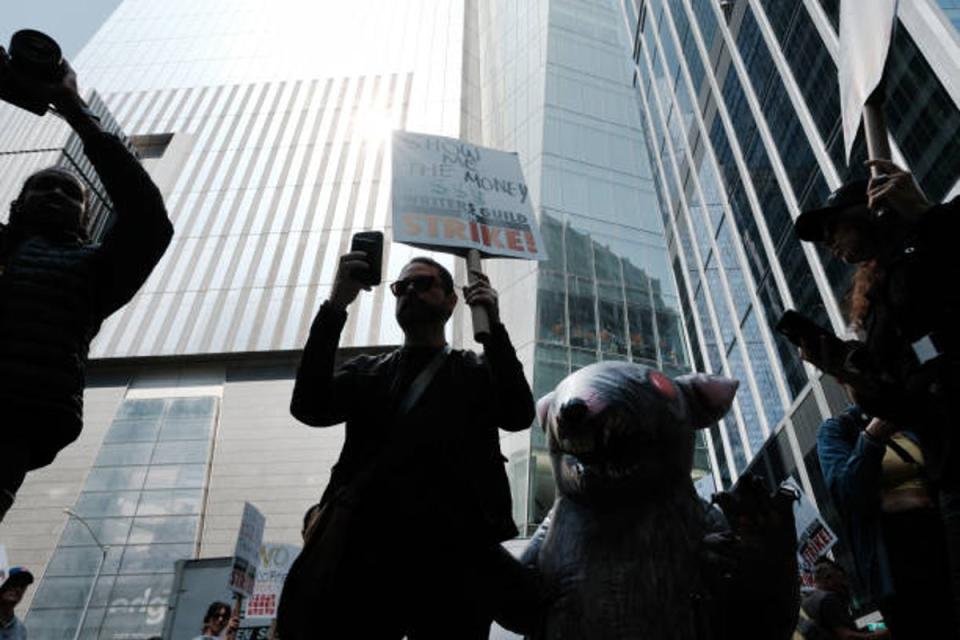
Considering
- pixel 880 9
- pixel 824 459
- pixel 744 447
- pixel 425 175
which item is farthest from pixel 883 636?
pixel 744 447

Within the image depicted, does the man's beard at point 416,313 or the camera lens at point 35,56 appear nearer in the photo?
the camera lens at point 35,56

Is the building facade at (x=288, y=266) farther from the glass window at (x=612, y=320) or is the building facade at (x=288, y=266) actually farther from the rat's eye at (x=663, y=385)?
the rat's eye at (x=663, y=385)

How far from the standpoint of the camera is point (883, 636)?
3.20 meters

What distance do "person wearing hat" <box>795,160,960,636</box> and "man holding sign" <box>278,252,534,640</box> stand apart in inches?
38.4

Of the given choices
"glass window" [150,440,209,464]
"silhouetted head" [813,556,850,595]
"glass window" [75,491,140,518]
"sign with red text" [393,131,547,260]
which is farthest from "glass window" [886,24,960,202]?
"glass window" [75,491,140,518]

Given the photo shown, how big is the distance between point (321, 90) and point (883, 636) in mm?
37335

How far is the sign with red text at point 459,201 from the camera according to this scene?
289 cm

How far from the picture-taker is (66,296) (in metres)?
2.16

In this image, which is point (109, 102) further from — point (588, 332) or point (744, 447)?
point (744, 447)

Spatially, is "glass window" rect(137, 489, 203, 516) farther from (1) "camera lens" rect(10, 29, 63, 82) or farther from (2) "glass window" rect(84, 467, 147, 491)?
(1) "camera lens" rect(10, 29, 63, 82)

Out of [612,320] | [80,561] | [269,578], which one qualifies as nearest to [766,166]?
[612,320]

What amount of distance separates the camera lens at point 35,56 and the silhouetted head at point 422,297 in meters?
1.27

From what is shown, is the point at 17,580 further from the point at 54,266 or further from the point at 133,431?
the point at 133,431

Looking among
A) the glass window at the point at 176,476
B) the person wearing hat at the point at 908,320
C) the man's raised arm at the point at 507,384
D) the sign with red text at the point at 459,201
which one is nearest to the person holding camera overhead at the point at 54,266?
the sign with red text at the point at 459,201
